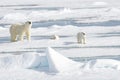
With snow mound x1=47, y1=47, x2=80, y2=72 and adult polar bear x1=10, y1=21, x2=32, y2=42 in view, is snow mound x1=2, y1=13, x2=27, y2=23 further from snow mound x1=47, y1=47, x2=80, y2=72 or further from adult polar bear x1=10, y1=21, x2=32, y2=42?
snow mound x1=47, y1=47, x2=80, y2=72

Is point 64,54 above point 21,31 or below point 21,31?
below

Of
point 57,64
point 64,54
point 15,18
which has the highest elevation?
point 57,64

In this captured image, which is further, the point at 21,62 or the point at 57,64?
the point at 21,62

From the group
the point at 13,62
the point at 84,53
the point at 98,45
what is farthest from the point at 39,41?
the point at 13,62

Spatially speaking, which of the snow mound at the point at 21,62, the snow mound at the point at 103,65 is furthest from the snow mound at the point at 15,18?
the snow mound at the point at 103,65

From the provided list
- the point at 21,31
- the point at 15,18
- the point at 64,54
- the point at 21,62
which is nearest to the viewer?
the point at 21,62

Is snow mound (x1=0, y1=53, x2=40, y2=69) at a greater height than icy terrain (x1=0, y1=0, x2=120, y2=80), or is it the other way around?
snow mound (x1=0, y1=53, x2=40, y2=69)

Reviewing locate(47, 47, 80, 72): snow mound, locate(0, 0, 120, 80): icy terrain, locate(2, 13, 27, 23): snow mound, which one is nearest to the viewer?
locate(0, 0, 120, 80): icy terrain

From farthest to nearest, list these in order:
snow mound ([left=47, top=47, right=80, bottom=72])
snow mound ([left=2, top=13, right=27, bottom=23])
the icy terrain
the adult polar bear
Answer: snow mound ([left=2, top=13, right=27, bottom=23]) → the adult polar bear → snow mound ([left=47, top=47, right=80, bottom=72]) → the icy terrain

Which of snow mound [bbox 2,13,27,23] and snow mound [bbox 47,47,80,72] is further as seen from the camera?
snow mound [bbox 2,13,27,23]

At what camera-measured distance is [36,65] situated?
8.14 meters

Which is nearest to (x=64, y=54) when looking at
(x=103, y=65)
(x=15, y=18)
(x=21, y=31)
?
(x=103, y=65)

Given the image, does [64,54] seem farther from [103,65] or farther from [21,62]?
[103,65]

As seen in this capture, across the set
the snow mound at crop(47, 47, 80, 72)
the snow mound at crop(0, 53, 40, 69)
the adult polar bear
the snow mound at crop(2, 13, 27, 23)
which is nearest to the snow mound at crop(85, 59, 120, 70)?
the snow mound at crop(47, 47, 80, 72)
